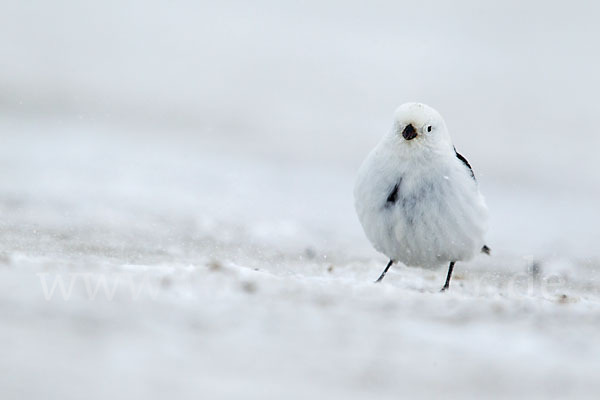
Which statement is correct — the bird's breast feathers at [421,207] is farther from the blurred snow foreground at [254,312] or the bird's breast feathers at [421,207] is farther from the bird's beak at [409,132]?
the blurred snow foreground at [254,312]

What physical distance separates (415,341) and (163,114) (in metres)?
8.64

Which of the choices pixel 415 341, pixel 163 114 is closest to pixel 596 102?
pixel 163 114

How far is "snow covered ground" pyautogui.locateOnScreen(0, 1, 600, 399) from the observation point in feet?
9.51

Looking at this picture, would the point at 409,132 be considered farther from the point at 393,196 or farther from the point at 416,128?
the point at 393,196

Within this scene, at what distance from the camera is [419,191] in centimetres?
450

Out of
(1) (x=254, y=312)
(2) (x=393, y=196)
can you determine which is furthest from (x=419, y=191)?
(1) (x=254, y=312)

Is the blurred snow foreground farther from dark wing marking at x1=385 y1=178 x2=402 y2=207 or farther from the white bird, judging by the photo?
dark wing marking at x1=385 y1=178 x2=402 y2=207

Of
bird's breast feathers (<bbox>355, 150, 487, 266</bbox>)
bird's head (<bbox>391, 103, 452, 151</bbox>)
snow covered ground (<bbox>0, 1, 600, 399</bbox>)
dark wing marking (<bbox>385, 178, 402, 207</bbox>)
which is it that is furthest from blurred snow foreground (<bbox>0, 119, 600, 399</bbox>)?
bird's head (<bbox>391, 103, 452, 151</bbox>)

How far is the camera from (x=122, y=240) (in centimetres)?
529

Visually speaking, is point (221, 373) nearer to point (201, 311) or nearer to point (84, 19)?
point (201, 311)

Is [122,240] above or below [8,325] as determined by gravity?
above

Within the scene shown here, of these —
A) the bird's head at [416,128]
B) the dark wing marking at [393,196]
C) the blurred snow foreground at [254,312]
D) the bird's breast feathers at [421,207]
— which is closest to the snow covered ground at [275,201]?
Answer: the blurred snow foreground at [254,312]

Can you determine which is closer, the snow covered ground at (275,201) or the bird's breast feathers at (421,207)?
the snow covered ground at (275,201)

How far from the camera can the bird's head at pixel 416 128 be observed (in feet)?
14.7
